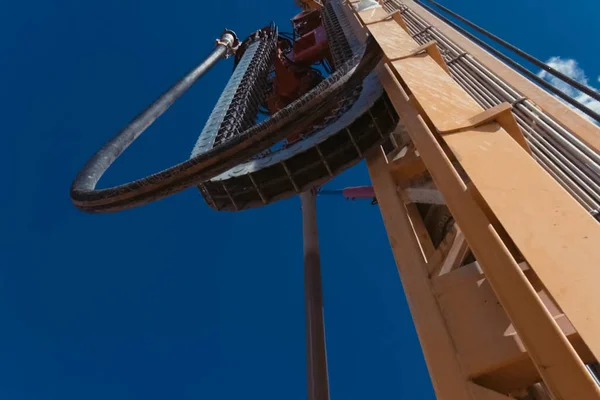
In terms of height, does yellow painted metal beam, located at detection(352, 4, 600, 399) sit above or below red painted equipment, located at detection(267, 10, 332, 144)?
below

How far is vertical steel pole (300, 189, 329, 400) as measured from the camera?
6.76 m

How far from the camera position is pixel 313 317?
754cm

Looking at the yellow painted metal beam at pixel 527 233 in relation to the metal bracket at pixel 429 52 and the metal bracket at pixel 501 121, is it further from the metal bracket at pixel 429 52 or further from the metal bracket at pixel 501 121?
the metal bracket at pixel 429 52

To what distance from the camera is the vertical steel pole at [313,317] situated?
6.76 m

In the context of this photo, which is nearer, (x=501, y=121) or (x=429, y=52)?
(x=501, y=121)

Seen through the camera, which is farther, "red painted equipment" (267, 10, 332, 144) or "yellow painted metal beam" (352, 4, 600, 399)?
"red painted equipment" (267, 10, 332, 144)

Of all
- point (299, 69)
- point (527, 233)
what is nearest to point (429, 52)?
point (527, 233)

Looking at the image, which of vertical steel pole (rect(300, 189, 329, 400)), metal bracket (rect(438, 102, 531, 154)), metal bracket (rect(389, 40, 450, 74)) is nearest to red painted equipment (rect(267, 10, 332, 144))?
vertical steel pole (rect(300, 189, 329, 400))

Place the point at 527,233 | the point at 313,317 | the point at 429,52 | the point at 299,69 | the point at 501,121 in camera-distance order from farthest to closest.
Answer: the point at 299,69
the point at 313,317
the point at 429,52
the point at 501,121
the point at 527,233

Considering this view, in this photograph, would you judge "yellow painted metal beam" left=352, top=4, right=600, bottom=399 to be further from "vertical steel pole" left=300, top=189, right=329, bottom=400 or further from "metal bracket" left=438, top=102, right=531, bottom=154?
"vertical steel pole" left=300, top=189, right=329, bottom=400

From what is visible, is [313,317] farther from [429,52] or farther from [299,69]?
[299,69]

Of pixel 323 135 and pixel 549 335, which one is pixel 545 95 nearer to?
pixel 323 135

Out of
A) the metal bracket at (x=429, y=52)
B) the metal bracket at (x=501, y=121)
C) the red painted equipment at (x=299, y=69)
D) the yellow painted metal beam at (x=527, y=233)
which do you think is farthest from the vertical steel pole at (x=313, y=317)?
the red painted equipment at (x=299, y=69)

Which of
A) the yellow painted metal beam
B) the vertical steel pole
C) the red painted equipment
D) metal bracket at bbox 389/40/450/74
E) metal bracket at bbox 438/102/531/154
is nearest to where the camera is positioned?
the yellow painted metal beam
